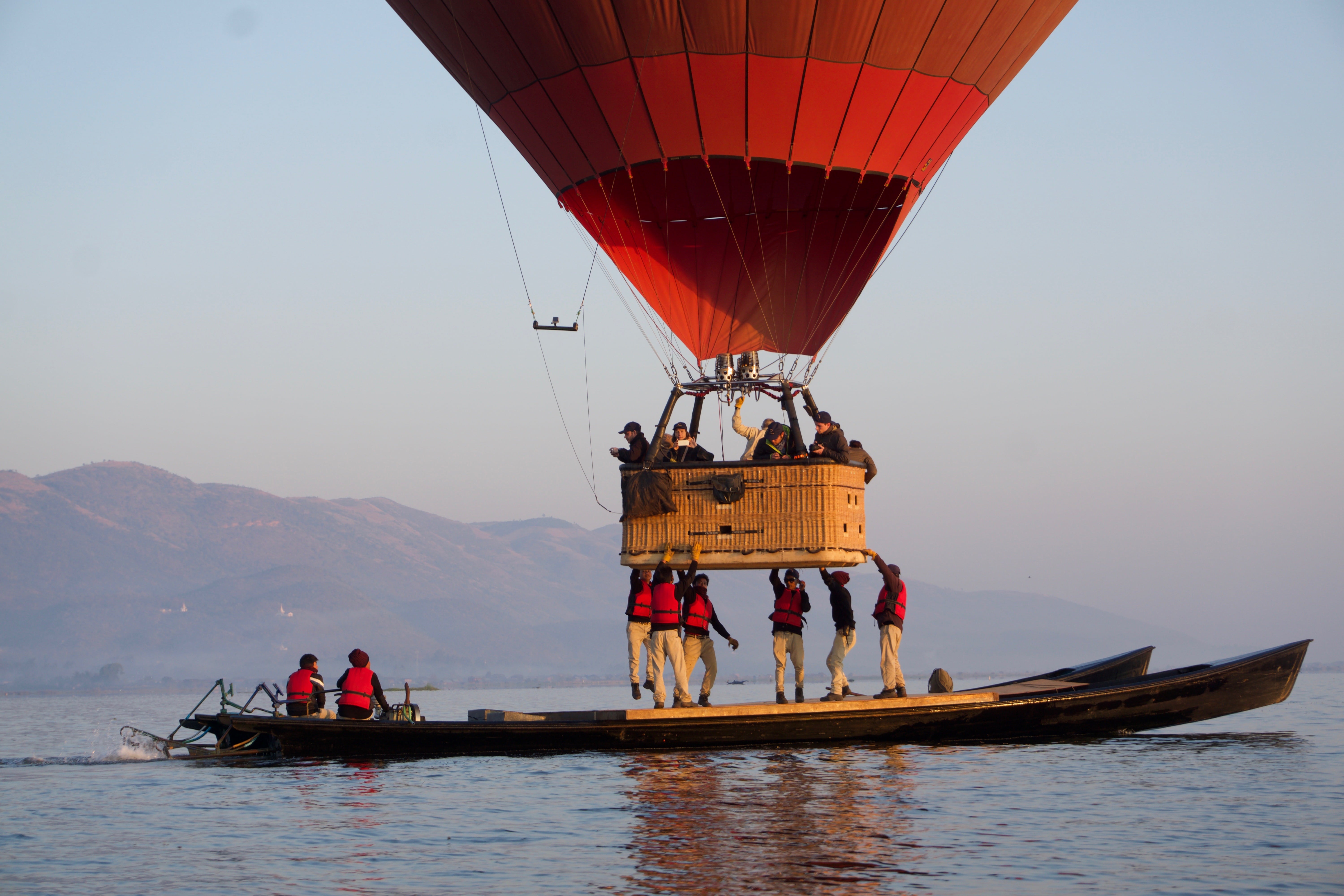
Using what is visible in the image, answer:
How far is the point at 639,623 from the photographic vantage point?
19047 millimetres

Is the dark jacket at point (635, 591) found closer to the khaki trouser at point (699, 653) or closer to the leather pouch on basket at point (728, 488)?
the khaki trouser at point (699, 653)

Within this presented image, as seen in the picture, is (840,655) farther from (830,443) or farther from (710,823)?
(710,823)

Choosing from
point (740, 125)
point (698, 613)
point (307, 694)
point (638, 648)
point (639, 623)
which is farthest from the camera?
point (307, 694)

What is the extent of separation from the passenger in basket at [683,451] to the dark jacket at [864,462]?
190 cm

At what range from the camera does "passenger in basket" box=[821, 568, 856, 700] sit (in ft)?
59.1

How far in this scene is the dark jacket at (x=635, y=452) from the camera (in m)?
18.0

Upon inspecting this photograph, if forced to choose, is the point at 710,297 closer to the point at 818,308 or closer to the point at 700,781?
the point at 818,308

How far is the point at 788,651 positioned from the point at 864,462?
301 centimetres

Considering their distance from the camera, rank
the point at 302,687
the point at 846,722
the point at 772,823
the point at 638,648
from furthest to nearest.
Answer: the point at 302,687, the point at 638,648, the point at 846,722, the point at 772,823

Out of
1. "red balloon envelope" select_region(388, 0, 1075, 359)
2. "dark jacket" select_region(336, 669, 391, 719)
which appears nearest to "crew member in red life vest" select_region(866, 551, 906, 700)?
"red balloon envelope" select_region(388, 0, 1075, 359)

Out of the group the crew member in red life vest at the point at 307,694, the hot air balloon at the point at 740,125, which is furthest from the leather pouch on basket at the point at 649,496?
the crew member in red life vest at the point at 307,694

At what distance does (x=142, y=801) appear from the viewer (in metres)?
16.5

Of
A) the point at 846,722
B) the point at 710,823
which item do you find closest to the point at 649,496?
the point at 846,722

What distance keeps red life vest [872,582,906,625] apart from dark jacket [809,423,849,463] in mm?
2228
